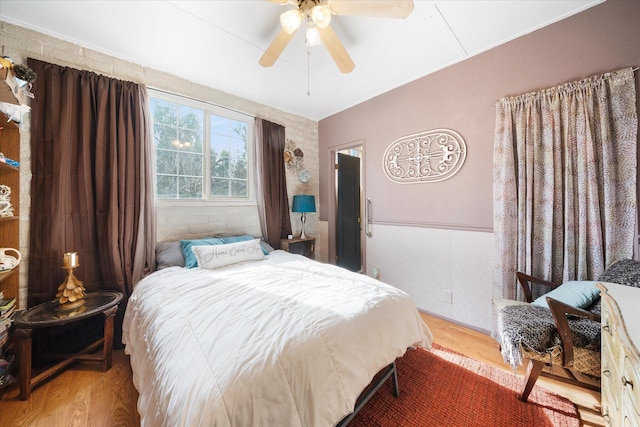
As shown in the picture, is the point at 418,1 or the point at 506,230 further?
the point at 506,230

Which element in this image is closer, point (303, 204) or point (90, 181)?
point (90, 181)

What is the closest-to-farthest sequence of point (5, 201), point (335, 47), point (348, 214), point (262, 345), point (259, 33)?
1. point (262, 345)
2. point (5, 201)
3. point (335, 47)
4. point (259, 33)
5. point (348, 214)

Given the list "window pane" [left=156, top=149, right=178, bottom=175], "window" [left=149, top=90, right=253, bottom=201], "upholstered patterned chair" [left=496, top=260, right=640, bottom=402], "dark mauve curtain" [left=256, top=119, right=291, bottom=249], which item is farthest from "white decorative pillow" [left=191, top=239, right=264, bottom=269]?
"upholstered patterned chair" [left=496, top=260, right=640, bottom=402]

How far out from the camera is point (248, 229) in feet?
10.1

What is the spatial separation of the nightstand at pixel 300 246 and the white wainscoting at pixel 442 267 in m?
0.94

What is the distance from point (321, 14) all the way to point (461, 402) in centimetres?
252

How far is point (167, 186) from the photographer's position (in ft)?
8.26

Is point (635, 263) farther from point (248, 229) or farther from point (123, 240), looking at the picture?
point (123, 240)

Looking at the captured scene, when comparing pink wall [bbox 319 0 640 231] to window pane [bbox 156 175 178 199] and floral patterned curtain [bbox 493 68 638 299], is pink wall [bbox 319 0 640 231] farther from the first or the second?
window pane [bbox 156 175 178 199]

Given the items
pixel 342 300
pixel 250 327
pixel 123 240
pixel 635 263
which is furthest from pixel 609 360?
pixel 123 240

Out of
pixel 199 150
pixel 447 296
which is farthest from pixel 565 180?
pixel 199 150

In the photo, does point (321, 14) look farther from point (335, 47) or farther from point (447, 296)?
point (447, 296)

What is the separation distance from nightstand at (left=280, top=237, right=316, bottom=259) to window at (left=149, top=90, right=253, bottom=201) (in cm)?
82

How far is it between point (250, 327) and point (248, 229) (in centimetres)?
211
